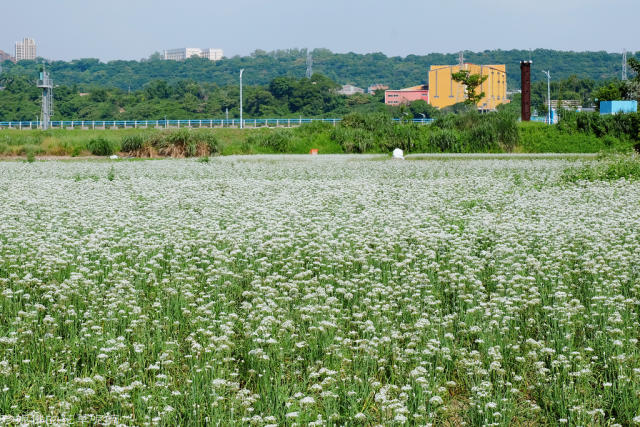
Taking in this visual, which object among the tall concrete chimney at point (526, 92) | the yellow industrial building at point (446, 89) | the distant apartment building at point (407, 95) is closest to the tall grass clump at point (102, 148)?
the tall concrete chimney at point (526, 92)

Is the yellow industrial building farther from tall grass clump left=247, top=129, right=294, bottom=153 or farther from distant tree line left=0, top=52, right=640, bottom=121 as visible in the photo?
tall grass clump left=247, top=129, right=294, bottom=153

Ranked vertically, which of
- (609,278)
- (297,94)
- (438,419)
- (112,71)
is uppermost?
(112,71)

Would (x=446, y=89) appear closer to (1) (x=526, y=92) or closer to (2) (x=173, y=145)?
Result: (1) (x=526, y=92)

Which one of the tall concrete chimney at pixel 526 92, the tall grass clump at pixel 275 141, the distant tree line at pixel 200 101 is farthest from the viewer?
the distant tree line at pixel 200 101

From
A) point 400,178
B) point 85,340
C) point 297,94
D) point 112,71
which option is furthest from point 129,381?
point 112,71

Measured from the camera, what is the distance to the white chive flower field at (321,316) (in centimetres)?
480

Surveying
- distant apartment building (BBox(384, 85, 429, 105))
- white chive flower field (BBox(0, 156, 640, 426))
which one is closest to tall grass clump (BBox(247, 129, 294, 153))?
white chive flower field (BBox(0, 156, 640, 426))

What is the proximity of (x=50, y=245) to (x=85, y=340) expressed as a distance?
3.35m

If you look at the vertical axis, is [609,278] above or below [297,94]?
below

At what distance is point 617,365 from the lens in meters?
5.29

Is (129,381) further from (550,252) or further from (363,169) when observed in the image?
(363,169)

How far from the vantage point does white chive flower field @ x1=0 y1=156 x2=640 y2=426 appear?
15.8 ft

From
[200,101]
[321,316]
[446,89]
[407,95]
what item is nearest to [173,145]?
[321,316]

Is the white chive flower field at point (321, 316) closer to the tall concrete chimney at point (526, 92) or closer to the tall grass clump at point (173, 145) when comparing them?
the tall grass clump at point (173, 145)
